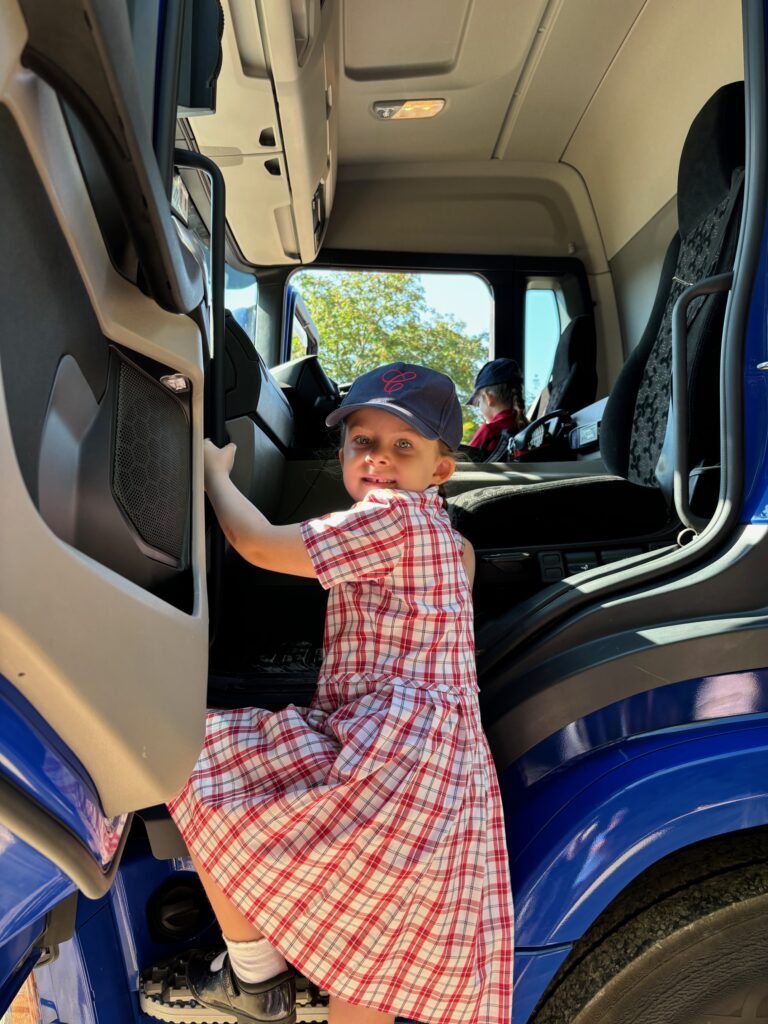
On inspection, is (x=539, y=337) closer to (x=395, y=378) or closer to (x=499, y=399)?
(x=499, y=399)

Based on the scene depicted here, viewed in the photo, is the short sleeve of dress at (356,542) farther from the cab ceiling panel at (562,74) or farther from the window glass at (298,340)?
the window glass at (298,340)

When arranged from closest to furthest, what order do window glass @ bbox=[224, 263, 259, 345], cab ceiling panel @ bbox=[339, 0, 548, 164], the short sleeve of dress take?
the short sleeve of dress → cab ceiling panel @ bbox=[339, 0, 548, 164] → window glass @ bbox=[224, 263, 259, 345]

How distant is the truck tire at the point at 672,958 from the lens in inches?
41.4

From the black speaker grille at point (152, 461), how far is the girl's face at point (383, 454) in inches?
20.2

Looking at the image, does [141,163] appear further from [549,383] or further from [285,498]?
[549,383]

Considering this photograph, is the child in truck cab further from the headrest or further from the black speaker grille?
the black speaker grille

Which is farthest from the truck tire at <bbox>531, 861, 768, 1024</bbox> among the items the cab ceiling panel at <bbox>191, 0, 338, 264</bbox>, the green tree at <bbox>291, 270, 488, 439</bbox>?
the green tree at <bbox>291, 270, 488, 439</bbox>

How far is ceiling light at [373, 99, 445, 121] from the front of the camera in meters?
2.72

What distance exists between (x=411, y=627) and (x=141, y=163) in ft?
2.49

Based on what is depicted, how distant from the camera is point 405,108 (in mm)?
2756

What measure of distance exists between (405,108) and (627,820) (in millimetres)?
2515

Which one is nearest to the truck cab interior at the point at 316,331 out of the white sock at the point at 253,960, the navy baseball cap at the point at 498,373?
the white sock at the point at 253,960

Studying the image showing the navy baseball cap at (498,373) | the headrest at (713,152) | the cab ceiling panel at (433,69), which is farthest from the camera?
the navy baseball cap at (498,373)

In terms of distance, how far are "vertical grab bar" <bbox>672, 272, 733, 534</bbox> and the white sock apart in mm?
876
